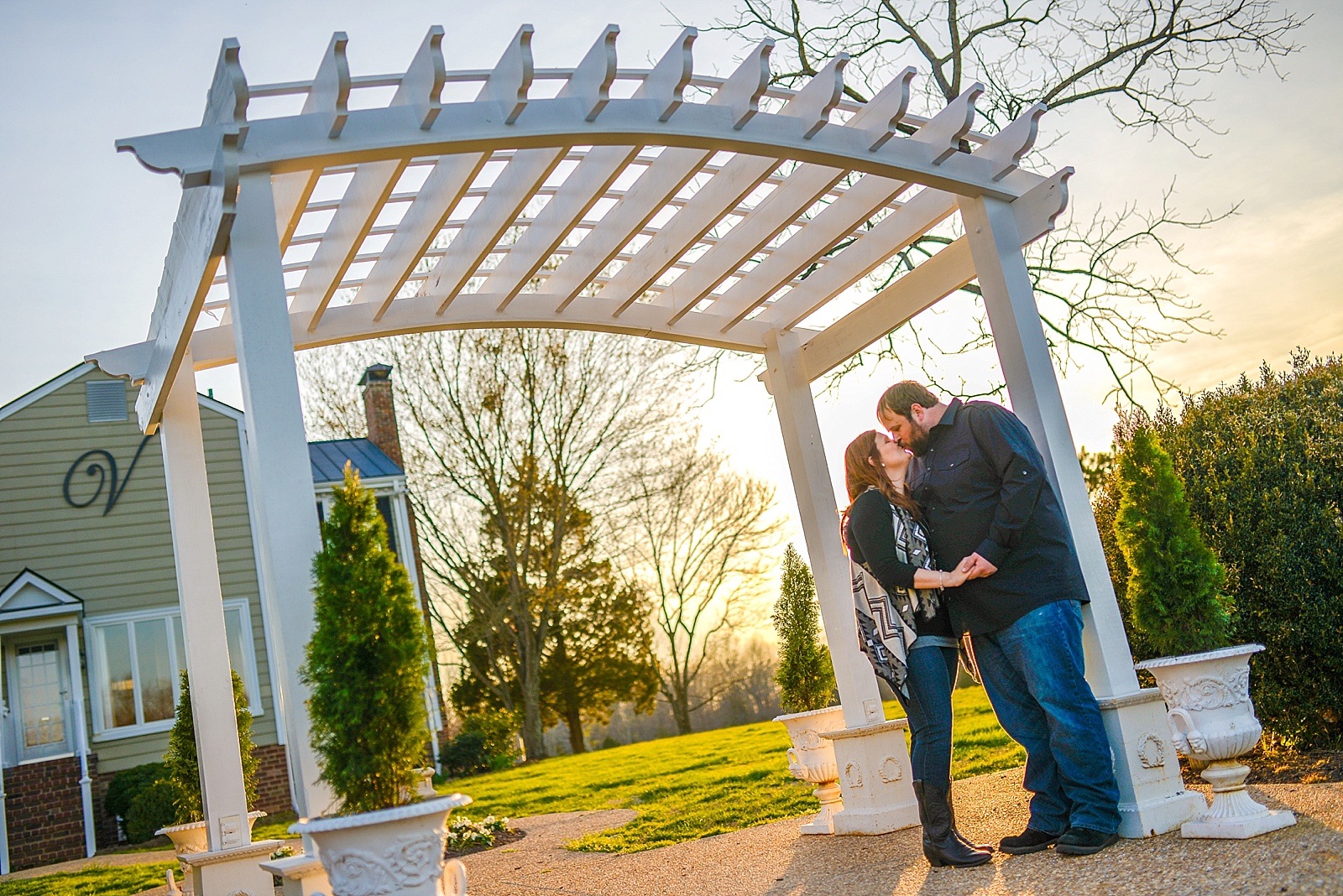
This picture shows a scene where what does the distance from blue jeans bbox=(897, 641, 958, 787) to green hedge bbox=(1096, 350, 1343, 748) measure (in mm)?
2063

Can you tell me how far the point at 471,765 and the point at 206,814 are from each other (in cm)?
1171

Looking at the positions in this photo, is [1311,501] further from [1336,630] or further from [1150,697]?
[1150,697]

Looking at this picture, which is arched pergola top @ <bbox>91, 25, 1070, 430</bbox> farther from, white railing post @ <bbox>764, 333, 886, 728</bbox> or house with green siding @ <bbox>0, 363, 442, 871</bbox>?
house with green siding @ <bbox>0, 363, 442, 871</bbox>

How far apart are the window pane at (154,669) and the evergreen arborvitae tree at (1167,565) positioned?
509 inches

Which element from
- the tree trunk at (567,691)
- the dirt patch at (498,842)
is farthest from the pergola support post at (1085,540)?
the tree trunk at (567,691)

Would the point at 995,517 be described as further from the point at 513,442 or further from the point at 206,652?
the point at 513,442

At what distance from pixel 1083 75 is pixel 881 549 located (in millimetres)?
7760

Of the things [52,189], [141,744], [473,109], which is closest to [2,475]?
[141,744]

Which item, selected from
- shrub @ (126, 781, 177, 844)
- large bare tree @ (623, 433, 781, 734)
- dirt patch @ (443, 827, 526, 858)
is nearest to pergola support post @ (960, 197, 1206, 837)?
dirt patch @ (443, 827, 526, 858)

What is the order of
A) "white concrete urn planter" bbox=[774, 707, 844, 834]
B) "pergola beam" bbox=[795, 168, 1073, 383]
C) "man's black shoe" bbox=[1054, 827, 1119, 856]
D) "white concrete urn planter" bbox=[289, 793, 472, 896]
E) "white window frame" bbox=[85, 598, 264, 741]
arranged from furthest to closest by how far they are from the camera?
"white window frame" bbox=[85, 598, 264, 741], "white concrete urn planter" bbox=[774, 707, 844, 834], "pergola beam" bbox=[795, 168, 1073, 383], "man's black shoe" bbox=[1054, 827, 1119, 856], "white concrete urn planter" bbox=[289, 793, 472, 896]

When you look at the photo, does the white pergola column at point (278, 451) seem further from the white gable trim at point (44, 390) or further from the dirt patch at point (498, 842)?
the white gable trim at point (44, 390)

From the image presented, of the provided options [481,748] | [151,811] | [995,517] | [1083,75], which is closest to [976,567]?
[995,517]

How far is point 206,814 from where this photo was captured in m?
4.60

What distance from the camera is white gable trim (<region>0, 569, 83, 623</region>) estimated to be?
481 inches
